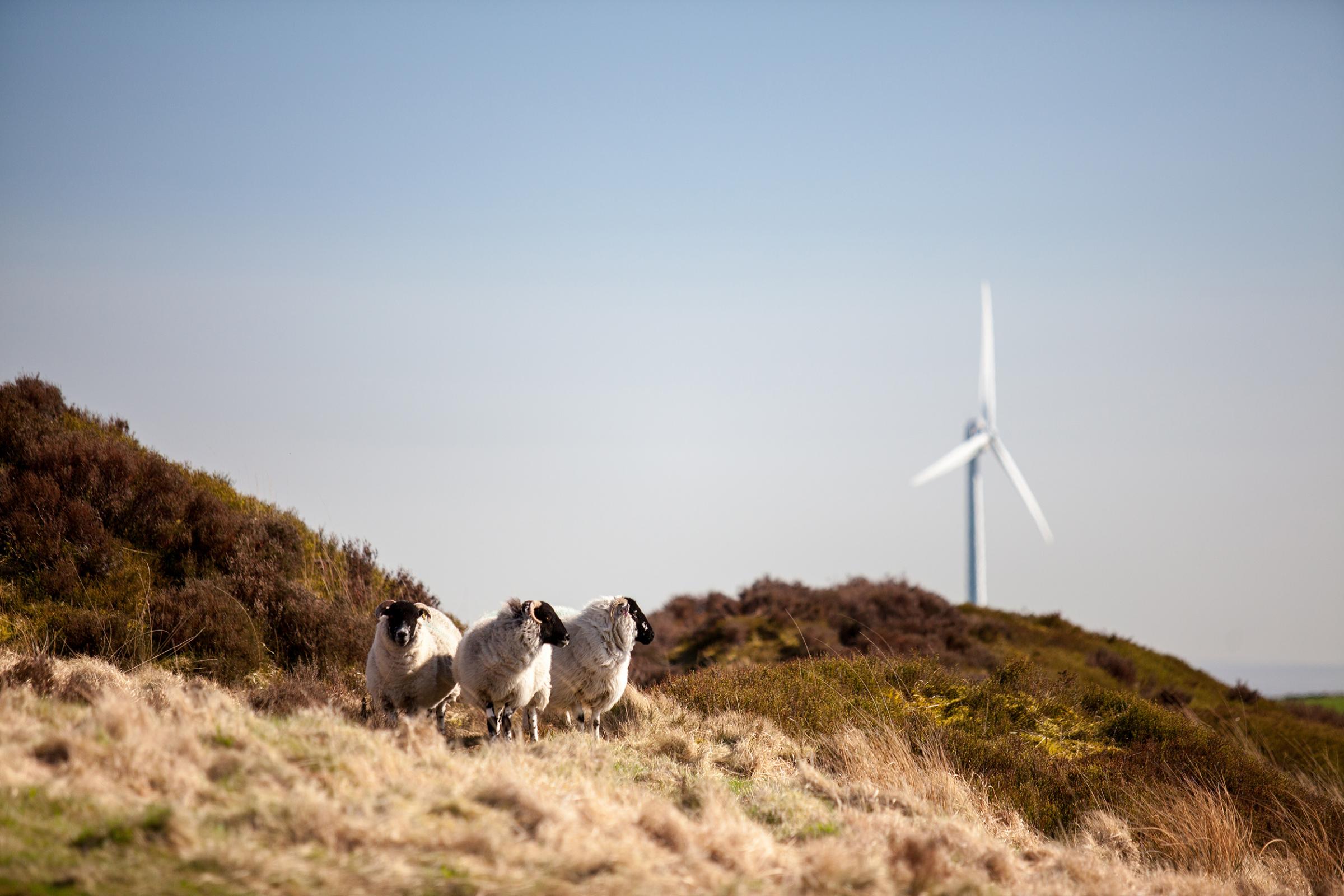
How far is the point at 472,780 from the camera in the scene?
7.55 metres

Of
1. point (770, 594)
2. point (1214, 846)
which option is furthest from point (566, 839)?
point (770, 594)

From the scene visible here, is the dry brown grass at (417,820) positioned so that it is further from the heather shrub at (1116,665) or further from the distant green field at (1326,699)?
the distant green field at (1326,699)

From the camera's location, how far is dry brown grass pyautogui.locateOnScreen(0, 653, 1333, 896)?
19.4ft

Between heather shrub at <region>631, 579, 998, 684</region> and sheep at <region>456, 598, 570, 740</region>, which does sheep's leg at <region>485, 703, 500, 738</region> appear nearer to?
sheep at <region>456, 598, 570, 740</region>

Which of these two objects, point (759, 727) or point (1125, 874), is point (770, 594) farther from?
point (1125, 874)

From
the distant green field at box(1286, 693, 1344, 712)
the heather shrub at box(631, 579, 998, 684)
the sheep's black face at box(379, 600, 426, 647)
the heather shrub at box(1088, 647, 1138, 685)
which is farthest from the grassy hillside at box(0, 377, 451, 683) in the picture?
the distant green field at box(1286, 693, 1344, 712)

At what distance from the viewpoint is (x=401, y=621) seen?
10.4 m

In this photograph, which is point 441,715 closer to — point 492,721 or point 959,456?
point 492,721

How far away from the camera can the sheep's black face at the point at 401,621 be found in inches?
405

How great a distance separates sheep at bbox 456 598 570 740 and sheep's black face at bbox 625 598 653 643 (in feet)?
3.49

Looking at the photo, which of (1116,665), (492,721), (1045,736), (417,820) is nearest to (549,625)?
(492,721)

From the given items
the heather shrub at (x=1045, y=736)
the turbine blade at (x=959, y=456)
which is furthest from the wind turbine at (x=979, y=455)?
the heather shrub at (x=1045, y=736)

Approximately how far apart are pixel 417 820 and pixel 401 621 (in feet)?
13.2

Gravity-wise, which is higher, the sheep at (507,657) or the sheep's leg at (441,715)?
the sheep at (507,657)
